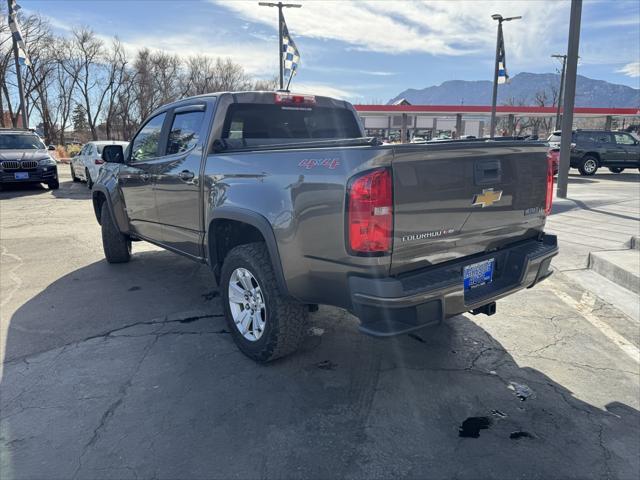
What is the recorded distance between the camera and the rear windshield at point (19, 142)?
1411 centimetres

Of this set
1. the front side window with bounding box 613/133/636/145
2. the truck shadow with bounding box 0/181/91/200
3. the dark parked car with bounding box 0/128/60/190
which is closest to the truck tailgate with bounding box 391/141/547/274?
the truck shadow with bounding box 0/181/91/200

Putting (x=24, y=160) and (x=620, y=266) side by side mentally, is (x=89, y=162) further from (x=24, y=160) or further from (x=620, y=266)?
(x=620, y=266)

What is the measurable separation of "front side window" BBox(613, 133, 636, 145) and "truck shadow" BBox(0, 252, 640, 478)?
781 inches

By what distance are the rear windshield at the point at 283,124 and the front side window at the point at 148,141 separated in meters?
1.15

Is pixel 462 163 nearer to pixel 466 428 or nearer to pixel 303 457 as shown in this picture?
pixel 466 428

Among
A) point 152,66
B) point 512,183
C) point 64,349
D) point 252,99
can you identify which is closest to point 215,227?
point 252,99

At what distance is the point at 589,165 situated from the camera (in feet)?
65.4

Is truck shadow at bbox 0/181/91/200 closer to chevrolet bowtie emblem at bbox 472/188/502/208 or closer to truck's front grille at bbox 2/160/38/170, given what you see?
truck's front grille at bbox 2/160/38/170

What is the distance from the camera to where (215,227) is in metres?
3.83

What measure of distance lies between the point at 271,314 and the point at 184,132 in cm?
214

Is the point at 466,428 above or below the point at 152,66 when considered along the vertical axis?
below

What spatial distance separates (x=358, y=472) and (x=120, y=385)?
70.5 inches

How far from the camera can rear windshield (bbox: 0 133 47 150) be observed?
14109 mm

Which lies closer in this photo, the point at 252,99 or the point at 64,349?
the point at 64,349
